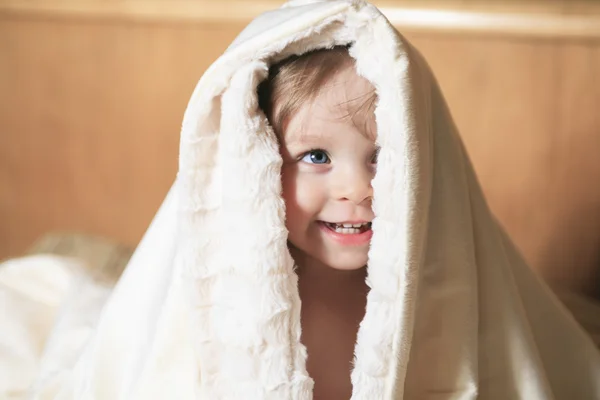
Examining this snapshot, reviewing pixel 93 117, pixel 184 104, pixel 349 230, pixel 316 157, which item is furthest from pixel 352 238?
pixel 93 117

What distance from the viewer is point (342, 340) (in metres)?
0.87

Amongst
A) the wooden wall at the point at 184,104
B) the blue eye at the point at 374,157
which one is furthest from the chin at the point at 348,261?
the wooden wall at the point at 184,104

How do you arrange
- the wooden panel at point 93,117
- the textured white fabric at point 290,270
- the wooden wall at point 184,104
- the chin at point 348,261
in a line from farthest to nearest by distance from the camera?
1. the wooden panel at point 93,117
2. the wooden wall at point 184,104
3. the chin at point 348,261
4. the textured white fabric at point 290,270

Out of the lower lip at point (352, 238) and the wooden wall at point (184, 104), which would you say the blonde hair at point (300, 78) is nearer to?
the lower lip at point (352, 238)

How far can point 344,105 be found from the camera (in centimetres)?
71

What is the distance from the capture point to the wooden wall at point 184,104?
145cm

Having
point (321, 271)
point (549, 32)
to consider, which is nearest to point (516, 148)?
point (549, 32)

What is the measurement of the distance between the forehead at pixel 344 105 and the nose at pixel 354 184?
1.7 inches

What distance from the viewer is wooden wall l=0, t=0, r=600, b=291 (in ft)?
4.75

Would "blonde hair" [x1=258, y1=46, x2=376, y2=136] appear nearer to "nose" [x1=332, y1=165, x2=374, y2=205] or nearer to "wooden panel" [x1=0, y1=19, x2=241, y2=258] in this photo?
"nose" [x1=332, y1=165, x2=374, y2=205]

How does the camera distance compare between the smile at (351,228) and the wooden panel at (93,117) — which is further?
the wooden panel at (93,117)

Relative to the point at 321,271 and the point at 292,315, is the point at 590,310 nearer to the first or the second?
the point at 321,271

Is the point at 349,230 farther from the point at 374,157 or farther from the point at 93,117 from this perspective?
the point at 93,117

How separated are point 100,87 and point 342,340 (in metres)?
1.05
